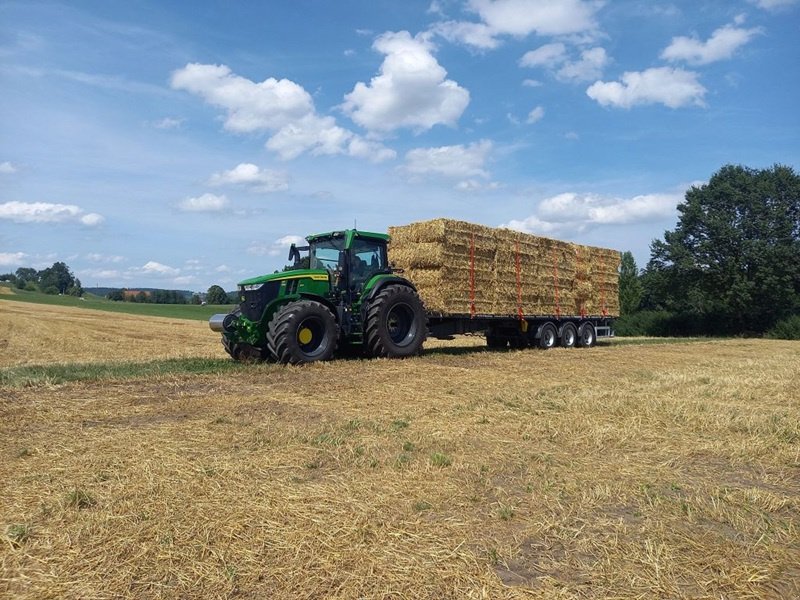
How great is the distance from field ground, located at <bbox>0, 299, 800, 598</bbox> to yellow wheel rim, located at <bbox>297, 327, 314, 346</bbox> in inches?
122

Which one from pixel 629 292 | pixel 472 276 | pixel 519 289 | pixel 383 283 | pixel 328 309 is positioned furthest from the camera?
pixel 629 292

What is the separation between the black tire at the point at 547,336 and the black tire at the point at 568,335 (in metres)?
0.31

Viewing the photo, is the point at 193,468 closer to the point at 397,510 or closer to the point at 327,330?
the point at 397,510

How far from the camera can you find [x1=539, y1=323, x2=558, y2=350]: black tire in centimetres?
1758

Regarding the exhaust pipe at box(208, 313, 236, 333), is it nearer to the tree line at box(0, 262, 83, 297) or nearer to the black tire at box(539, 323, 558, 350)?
the black tire at box(539, 323, 558, 350)

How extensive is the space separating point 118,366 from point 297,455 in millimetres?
7386

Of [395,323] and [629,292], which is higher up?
[629,292]

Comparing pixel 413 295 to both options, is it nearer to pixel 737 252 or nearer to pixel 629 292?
pixel 737 252

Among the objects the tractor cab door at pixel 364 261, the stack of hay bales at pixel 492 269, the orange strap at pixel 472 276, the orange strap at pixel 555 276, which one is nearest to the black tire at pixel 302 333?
the tractor cab door at pixel 364 261

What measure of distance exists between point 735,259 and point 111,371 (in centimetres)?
3483

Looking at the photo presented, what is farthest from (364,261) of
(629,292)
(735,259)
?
(629,292)

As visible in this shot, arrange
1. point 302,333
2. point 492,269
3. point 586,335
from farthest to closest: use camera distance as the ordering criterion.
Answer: point 586,335
point 492,269
point 302,333

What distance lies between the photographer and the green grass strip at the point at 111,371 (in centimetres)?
915

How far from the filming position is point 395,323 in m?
13.4
